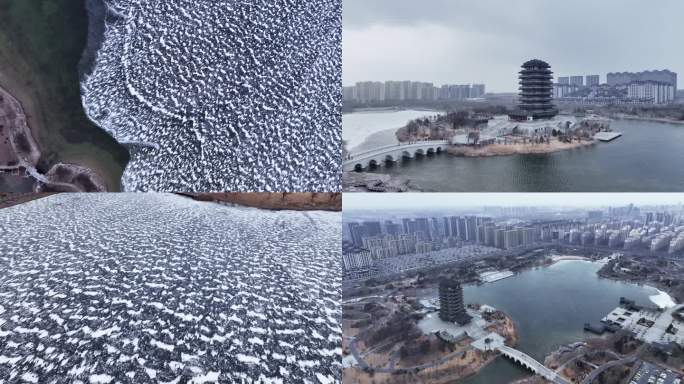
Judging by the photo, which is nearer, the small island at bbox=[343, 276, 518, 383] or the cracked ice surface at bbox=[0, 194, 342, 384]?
the cracked ice surface at bbox=[0, 194, 342, 384]

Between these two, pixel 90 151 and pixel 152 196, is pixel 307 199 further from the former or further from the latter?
pixel 90 151

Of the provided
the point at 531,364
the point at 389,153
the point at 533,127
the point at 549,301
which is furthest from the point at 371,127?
the point at 531,364

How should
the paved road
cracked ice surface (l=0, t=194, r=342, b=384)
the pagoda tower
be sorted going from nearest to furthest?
cracked ice surface (l=0, t=194, r=342, b=384), the paved road, the pagoda tower

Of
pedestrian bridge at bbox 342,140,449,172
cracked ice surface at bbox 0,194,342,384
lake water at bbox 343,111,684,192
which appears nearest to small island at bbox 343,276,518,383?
cracked ice surface at bbox 0,194,342,384

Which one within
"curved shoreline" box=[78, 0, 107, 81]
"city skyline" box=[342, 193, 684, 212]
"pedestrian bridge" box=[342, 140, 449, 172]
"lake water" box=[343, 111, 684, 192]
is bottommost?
"city skyline" box=[342, 193, 684, 212]

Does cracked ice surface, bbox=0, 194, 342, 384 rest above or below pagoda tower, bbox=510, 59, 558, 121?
below

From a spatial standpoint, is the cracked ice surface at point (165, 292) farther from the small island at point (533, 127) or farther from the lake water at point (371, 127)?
the small island at point (533, 127)

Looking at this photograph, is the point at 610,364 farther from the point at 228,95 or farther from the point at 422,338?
the point at 228,95

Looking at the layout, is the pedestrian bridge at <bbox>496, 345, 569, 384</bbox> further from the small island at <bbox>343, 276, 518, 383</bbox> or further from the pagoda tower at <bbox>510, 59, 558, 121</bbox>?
the pagoda tower at <bbox>510, 59, 558, 121</bbox>
